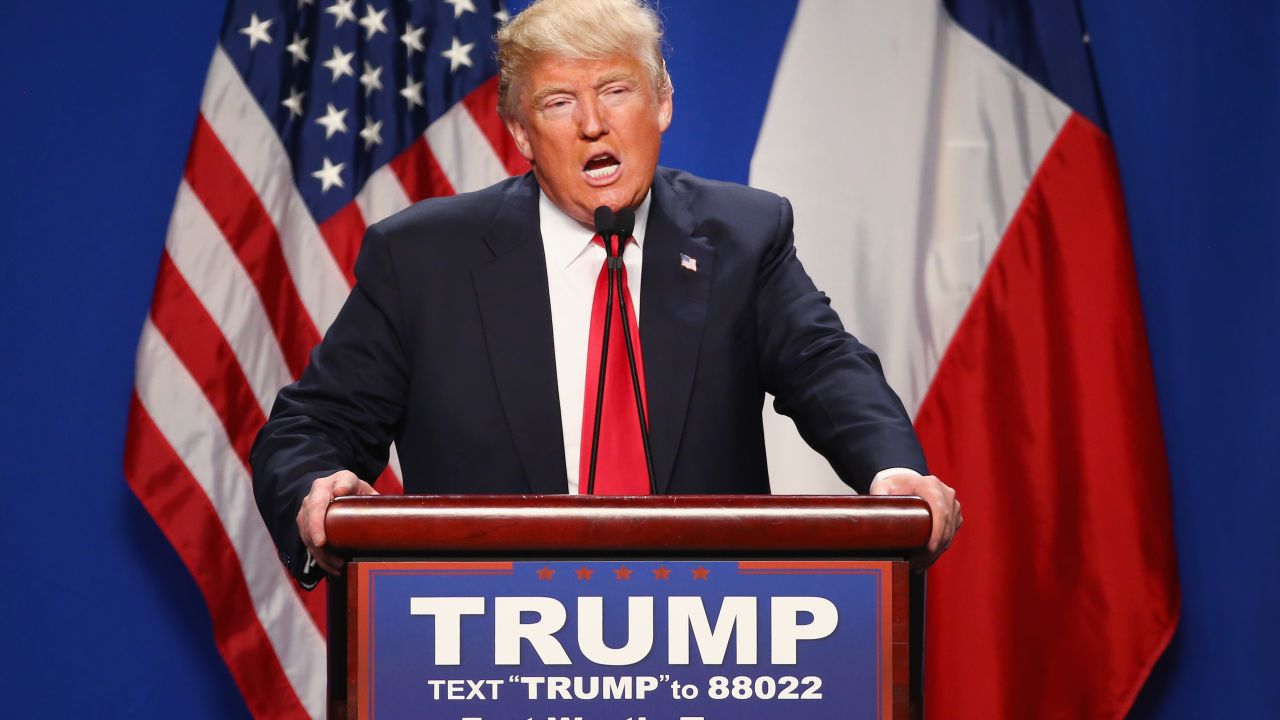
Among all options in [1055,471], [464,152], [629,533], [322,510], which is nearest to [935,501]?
[629,533]

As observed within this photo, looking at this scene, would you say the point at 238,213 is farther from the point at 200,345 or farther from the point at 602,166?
the point at 602,166

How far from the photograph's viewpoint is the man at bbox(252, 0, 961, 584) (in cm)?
160

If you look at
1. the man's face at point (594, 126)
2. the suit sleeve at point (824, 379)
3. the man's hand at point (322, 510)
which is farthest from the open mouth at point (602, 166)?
the man's hand at point (322, 510)

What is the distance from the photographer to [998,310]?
9.00 feet

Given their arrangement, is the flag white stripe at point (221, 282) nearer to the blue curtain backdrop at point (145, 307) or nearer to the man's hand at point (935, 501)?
the blue curtain backdrop at point (145, 307)

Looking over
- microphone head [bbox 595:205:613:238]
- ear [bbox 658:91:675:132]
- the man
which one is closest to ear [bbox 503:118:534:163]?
the man

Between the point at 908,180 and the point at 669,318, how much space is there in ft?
4.19

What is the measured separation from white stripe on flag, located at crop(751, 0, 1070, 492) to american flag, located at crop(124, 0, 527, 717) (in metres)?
0.68

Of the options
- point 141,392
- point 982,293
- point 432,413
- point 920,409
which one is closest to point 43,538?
point 141,392

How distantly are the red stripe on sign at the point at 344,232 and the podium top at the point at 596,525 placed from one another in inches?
65.5

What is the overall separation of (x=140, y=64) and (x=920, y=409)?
1793mm

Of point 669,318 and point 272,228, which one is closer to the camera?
point 669,318

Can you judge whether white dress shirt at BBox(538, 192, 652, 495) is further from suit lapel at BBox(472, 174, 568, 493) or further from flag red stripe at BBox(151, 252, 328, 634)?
flag red stripe at BBox(151, 252, 328, 634)

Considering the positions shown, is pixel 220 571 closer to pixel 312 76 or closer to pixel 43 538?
pixel 43 538
